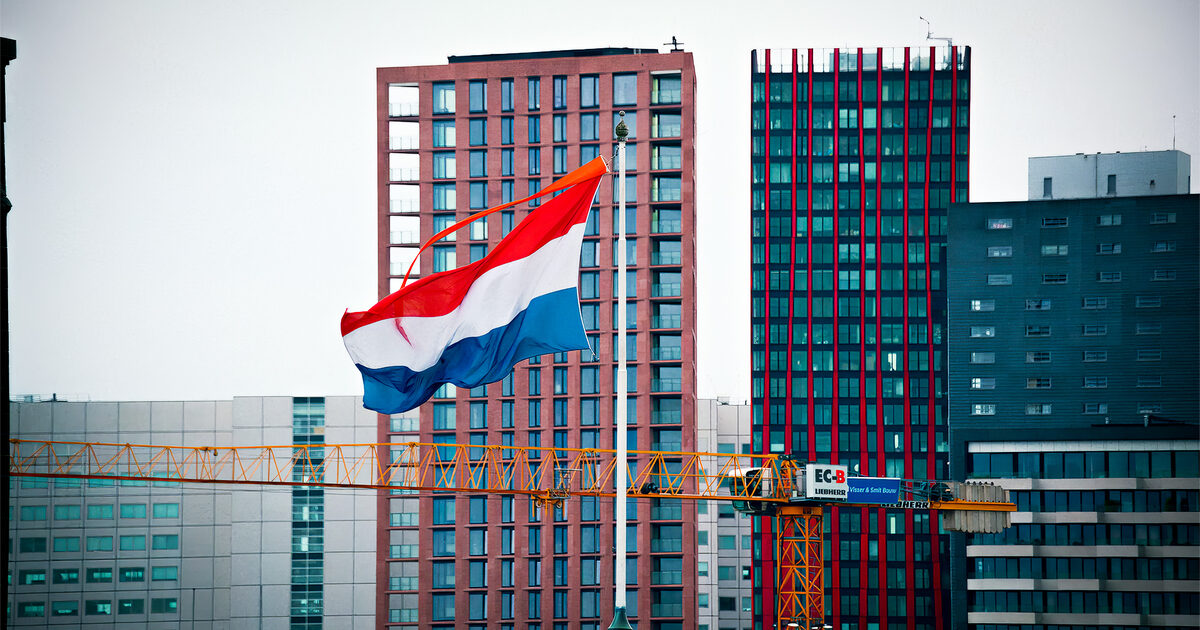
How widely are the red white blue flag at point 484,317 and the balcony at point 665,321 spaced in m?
93.4

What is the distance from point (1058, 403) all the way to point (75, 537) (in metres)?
96.3

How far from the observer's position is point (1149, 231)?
6560 inches

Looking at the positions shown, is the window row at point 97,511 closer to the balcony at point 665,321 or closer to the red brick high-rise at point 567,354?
the red brick high-rise at point 567,354

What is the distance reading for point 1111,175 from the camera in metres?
173

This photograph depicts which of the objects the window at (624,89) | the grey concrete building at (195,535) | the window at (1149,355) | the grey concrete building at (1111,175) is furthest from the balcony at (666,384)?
the grey concrete building at (1111,175)

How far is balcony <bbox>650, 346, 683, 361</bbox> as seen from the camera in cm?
12912

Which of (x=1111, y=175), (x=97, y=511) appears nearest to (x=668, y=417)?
(x=97, y=511)

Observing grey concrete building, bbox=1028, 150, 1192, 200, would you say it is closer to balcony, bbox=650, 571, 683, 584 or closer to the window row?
balcony, bbox=650, 571, 683, 584

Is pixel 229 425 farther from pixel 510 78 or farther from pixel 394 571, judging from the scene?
pixel 510 78

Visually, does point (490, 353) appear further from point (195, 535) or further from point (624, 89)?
point (195, 535)

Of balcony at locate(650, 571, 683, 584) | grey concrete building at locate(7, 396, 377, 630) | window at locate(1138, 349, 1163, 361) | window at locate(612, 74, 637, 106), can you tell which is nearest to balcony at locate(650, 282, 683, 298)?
window at locate(612, 74, 637, 106)

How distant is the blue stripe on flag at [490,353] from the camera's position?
34875mm

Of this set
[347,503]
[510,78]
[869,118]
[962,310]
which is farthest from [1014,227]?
[347,503]

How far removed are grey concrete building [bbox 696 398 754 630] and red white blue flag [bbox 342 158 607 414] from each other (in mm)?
149880
